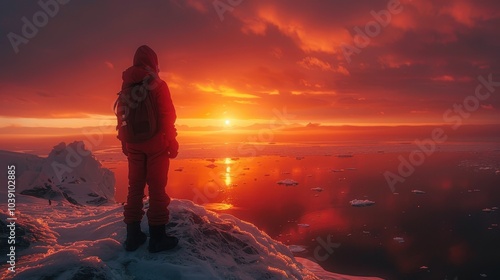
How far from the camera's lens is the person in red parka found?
13.1 ft

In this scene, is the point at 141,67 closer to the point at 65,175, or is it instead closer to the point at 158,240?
the point at 158,240

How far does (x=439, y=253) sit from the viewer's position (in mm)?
25797

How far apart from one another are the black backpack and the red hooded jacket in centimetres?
6

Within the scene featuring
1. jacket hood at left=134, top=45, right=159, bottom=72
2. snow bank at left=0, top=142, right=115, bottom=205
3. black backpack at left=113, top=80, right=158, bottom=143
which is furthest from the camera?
snow bank at left=0, top=142, right=115, bottom=205

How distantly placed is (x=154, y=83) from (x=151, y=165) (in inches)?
43.3

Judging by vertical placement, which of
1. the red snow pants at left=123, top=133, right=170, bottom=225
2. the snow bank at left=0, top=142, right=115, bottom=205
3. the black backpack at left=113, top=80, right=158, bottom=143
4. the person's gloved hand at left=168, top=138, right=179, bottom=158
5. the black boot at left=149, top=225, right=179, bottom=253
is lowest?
the snow bank at left=0, top=142, right=115, bottom=205

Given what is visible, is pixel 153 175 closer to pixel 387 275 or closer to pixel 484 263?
pixel 387 275

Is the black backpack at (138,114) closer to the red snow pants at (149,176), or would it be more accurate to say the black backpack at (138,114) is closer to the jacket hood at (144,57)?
the red snow pants at (149,176)

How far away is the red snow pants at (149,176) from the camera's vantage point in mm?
4012

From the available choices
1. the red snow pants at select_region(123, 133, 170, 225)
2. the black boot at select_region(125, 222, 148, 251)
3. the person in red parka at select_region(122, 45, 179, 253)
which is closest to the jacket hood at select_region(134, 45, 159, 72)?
the person in red parka at select_region(122, 45, 179, 253)

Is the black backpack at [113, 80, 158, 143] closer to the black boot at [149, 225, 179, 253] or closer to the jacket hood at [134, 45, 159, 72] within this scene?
the jacket hood at [134, 45, 159, 72]

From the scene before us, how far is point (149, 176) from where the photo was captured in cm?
408

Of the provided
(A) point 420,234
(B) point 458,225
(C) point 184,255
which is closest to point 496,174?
(B) point 458,225

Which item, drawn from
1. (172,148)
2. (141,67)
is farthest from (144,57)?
(172,148)
